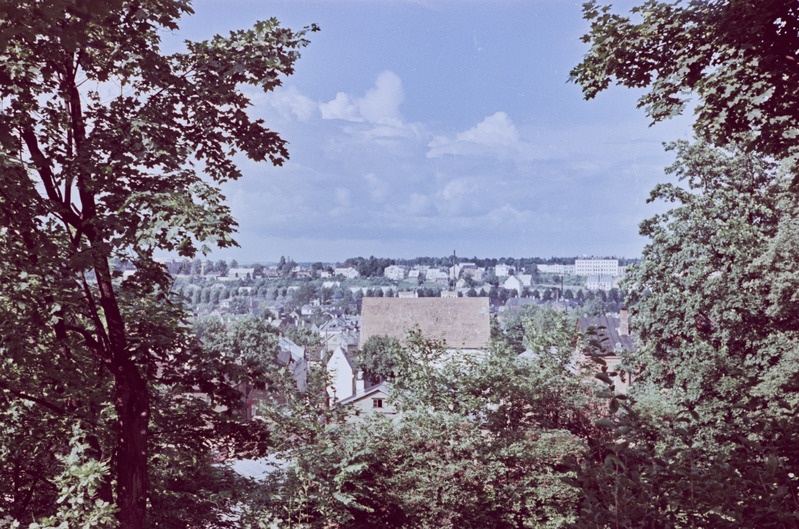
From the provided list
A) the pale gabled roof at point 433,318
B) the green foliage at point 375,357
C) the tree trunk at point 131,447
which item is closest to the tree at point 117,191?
the tree trunk at point 131,447

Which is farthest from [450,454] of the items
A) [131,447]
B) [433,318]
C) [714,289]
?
[433,318]

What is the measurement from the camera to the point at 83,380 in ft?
27.4

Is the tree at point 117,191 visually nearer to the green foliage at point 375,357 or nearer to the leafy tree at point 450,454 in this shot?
the leafy tree at point 450,454

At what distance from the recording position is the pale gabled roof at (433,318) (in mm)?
47781

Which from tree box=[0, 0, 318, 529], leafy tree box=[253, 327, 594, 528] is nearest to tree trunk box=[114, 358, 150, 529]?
tree box=[0, 0, 318, 529]

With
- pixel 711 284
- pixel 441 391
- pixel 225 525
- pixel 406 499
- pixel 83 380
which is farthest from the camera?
pixel 711 284

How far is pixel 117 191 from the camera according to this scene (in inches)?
274

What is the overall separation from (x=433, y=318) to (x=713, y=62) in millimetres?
42699

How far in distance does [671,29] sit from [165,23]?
748 centimetres

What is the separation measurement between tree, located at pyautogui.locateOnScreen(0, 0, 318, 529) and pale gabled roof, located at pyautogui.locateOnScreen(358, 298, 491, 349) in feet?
120

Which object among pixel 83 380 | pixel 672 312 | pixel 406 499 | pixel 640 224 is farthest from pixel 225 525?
pixel 640 224

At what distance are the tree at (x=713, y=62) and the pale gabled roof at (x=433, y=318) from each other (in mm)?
36302

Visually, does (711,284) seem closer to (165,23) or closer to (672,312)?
(672,312)

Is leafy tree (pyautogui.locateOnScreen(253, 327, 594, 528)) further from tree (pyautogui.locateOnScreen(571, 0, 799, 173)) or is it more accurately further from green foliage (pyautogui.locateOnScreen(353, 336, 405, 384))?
green foliage (pyautogui.locateOnScreen(353, 336, 405, 384))
